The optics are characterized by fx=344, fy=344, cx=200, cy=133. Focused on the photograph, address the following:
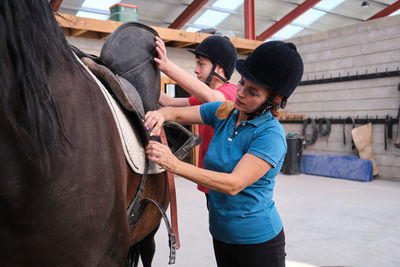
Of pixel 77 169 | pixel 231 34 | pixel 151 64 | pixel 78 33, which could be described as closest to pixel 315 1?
pixel 231 34

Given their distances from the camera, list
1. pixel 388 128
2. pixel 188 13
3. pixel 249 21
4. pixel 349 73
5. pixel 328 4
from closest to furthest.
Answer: pixel 388 128, pixel 349 73, pixel 249 21, pixel 188 13, pixel 328 4

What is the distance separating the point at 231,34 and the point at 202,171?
605 centimetres

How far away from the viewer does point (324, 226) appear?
11.7 feet

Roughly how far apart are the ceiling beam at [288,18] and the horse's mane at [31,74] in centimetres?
1158

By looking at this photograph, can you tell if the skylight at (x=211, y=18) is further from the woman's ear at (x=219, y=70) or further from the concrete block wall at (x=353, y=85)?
the woman's ear at (x=219, y=70)

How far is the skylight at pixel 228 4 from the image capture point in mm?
11086

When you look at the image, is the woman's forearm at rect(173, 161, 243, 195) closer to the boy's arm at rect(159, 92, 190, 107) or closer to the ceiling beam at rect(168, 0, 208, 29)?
the boy's arm at rect(159, 92, 190, 107)

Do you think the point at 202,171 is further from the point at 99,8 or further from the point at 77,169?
the point at 99,8

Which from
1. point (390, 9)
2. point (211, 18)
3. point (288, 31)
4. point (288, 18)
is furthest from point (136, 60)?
point (288, 31)

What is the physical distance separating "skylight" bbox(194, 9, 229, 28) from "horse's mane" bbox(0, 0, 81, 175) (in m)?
11.5

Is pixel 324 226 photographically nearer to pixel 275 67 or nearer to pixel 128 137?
pixel 275 67

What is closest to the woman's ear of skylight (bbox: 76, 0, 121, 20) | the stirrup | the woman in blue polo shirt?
the stirrup

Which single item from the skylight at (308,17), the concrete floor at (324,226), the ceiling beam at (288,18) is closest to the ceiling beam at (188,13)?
the ceiling beam at (288,18)

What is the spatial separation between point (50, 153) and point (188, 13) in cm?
1058
